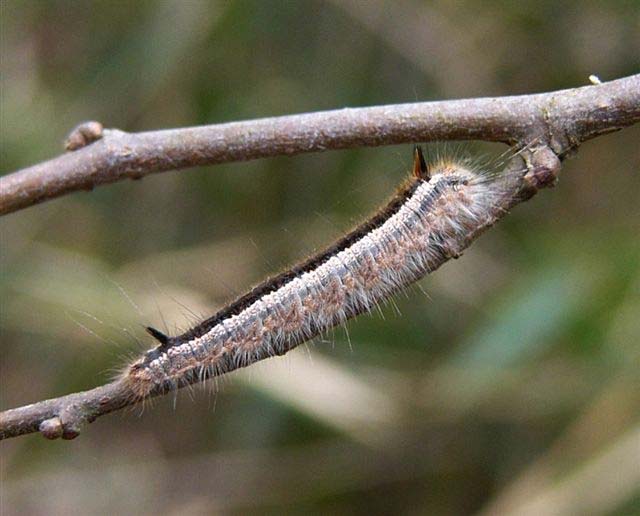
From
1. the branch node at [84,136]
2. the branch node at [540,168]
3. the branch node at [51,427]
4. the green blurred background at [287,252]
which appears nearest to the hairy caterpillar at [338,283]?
the branch node at [540,168]

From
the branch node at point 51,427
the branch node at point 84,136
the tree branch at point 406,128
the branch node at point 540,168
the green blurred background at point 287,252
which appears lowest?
the branch node at point 51,427

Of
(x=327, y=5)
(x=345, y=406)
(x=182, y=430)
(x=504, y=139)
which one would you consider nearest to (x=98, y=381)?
(x=182, y=430)

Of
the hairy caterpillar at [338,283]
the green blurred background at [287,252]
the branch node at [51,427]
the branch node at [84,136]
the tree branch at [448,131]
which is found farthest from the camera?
the green blurred background at [287,252]

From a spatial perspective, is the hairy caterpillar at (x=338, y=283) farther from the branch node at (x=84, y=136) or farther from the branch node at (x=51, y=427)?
the branch node at (x=84, y=136)

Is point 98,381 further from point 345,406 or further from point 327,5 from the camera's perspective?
point 327,5

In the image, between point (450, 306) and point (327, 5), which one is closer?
point (450, 306)

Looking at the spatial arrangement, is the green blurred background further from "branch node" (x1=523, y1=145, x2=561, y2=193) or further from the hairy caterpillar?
"branch node" (x1=523, y1=145, x2=561, y2=193)

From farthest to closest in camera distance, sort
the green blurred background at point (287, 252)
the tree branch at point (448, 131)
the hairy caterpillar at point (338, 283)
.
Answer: the green blurred background at point (287, 252), the hairy caterpillar at point (338, 283), the tree branch at point (448, 131)
